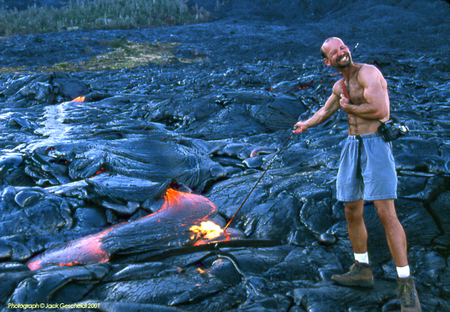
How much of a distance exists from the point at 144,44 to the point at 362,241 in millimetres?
15444

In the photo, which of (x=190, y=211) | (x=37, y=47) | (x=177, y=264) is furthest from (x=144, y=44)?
(x=177, y=264)

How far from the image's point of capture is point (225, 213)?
13.7 ft

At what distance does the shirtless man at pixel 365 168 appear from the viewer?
2394 mm

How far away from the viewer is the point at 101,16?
21172mm

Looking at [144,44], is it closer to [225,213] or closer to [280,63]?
[280,63]

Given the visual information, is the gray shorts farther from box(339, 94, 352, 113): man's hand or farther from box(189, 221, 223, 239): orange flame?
box(189, 221, 223, 239): orange flame

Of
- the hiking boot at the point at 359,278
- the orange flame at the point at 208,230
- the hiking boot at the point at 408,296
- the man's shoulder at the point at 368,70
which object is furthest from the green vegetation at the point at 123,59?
the hiking boot at the point at 408,296

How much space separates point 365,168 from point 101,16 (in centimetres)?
2190

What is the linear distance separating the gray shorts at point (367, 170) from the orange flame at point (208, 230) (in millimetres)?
1549

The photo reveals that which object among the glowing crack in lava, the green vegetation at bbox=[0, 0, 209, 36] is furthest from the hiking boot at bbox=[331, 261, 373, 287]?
the green vegetation at bbox=[0, 0, 209, 36]

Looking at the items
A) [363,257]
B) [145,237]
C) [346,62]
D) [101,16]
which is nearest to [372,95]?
[346,62]

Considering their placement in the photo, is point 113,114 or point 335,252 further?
point 113,114

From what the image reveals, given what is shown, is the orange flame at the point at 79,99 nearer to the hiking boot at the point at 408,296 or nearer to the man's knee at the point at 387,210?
the man's knee at the point at 387,210

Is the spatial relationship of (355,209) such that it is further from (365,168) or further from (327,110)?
(327,110)
